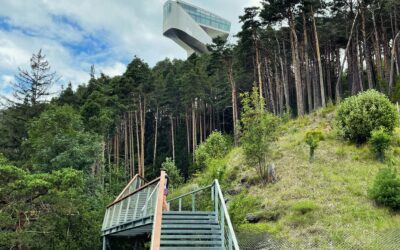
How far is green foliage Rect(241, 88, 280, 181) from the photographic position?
645 inches

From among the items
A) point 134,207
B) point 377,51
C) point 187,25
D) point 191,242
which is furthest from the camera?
point 187,25

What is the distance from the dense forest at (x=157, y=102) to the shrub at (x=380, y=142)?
6920mm

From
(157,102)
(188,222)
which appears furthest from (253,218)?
(157,102)

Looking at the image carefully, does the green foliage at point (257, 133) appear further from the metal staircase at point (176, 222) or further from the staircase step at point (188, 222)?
the staircase step at point (188, 222)

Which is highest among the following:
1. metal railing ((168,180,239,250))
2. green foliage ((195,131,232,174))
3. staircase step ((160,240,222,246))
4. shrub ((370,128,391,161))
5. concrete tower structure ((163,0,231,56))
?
concrete tower structure ((163,0,231,56))

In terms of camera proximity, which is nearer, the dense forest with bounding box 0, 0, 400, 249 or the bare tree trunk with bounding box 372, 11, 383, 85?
the dense forest with bounding box 0, 0, 400, 249

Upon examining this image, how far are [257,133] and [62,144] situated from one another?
11576 mm

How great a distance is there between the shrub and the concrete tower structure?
166 ft

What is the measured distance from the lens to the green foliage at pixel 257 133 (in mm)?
16375

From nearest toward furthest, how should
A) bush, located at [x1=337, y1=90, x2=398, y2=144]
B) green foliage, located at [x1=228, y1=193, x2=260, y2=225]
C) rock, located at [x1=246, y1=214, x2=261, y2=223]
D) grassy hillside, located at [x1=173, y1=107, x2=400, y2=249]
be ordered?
grassy hillside, located at [x1=173, y1=107, x2=400, y2=249]
green foliage, located at [x1=228, y1=193, x2=260, y2=225]
rock, located at [x1=246, y1=214, x2=261, y2=223]
bush, located at [x1=337, y1=90, x2=398, y2=144]

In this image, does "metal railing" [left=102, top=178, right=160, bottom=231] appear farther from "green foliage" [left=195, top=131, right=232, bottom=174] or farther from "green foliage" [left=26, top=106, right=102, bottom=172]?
"green foliage" [left=195, top=131, right=232, bottom=174]

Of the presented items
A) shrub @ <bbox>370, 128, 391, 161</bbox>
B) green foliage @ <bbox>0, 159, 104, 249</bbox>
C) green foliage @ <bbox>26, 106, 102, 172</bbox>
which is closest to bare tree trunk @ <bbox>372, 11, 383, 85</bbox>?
shrub @ <bbox>370, 128, 391, 161</bbox>

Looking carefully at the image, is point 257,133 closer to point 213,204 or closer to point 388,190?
point 388,190

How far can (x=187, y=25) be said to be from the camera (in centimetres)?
6762
